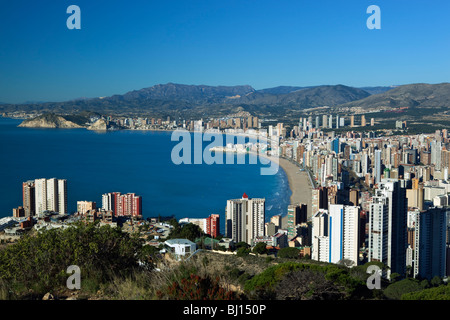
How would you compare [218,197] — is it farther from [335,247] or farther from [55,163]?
[55,163]

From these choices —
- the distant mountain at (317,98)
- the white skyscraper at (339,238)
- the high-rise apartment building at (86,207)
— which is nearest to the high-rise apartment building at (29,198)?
the high-rise apartment building at (86,207)

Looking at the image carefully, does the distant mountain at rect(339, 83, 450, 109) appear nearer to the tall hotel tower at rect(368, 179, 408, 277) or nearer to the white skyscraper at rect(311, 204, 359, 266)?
the tall hotel tower at rect(368, 179, 408, 277)

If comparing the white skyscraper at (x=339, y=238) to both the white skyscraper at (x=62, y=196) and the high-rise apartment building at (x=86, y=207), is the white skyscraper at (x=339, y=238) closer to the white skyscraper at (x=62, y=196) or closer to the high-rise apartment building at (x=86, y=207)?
the high-rise apartment building at (x=86, y=207)

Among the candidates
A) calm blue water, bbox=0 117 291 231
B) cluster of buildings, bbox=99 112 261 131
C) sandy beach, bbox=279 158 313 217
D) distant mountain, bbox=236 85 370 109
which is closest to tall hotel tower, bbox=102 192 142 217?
calm blue water, bbox=0 117 291 231

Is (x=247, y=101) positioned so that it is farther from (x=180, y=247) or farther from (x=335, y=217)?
(x=180, y=247)

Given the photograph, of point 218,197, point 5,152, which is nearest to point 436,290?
point 218,197
